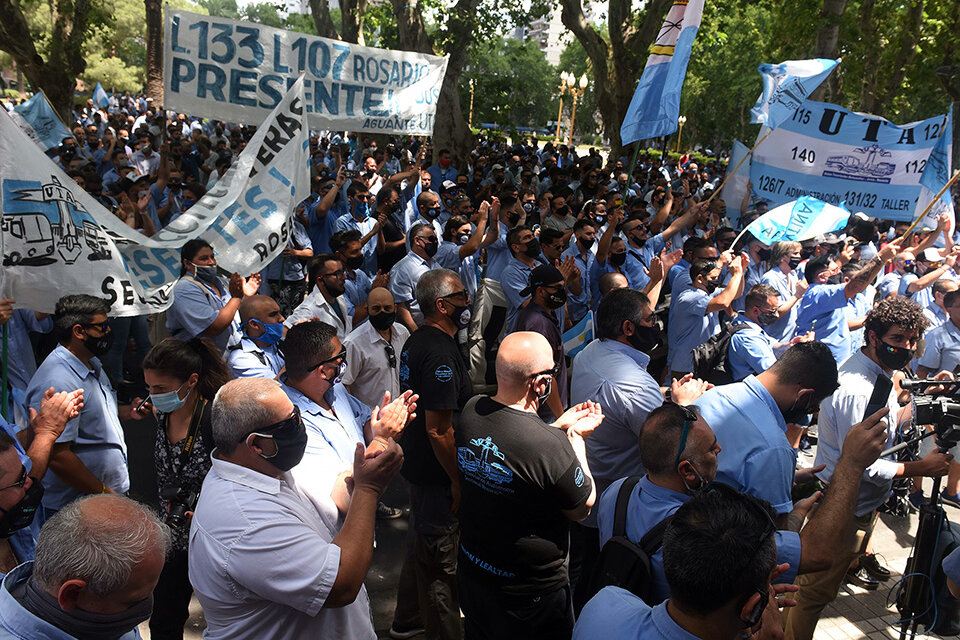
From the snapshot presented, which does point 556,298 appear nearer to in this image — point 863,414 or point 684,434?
point 863,414

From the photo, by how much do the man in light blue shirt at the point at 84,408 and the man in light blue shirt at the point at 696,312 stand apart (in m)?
4.56

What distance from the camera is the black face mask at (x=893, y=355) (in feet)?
12.3

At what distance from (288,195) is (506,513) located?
3.12m

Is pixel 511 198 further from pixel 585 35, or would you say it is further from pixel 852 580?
pixel 585 35

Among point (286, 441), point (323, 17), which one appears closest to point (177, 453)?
point (286, 441)

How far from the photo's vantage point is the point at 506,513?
280cm

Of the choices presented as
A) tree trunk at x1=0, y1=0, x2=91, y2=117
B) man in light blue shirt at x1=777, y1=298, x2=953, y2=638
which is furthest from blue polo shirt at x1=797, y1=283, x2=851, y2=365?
tree trunk at x1=0, y1=0, x2=91, y2=117

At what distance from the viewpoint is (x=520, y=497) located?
275cm

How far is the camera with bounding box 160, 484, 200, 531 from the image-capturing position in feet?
10.1

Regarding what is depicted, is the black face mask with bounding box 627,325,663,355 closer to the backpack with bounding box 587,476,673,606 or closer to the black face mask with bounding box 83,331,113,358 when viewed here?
the backpack with bounding box 587,476,673,606

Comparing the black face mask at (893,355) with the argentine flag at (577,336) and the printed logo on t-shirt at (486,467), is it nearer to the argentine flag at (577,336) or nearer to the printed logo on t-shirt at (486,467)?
the argentine flag at (577,336)

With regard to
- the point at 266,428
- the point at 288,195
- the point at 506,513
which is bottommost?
the point at 506,513

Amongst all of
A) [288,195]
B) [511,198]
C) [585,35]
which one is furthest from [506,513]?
[585,35]

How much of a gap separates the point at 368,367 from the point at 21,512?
2081 mm
